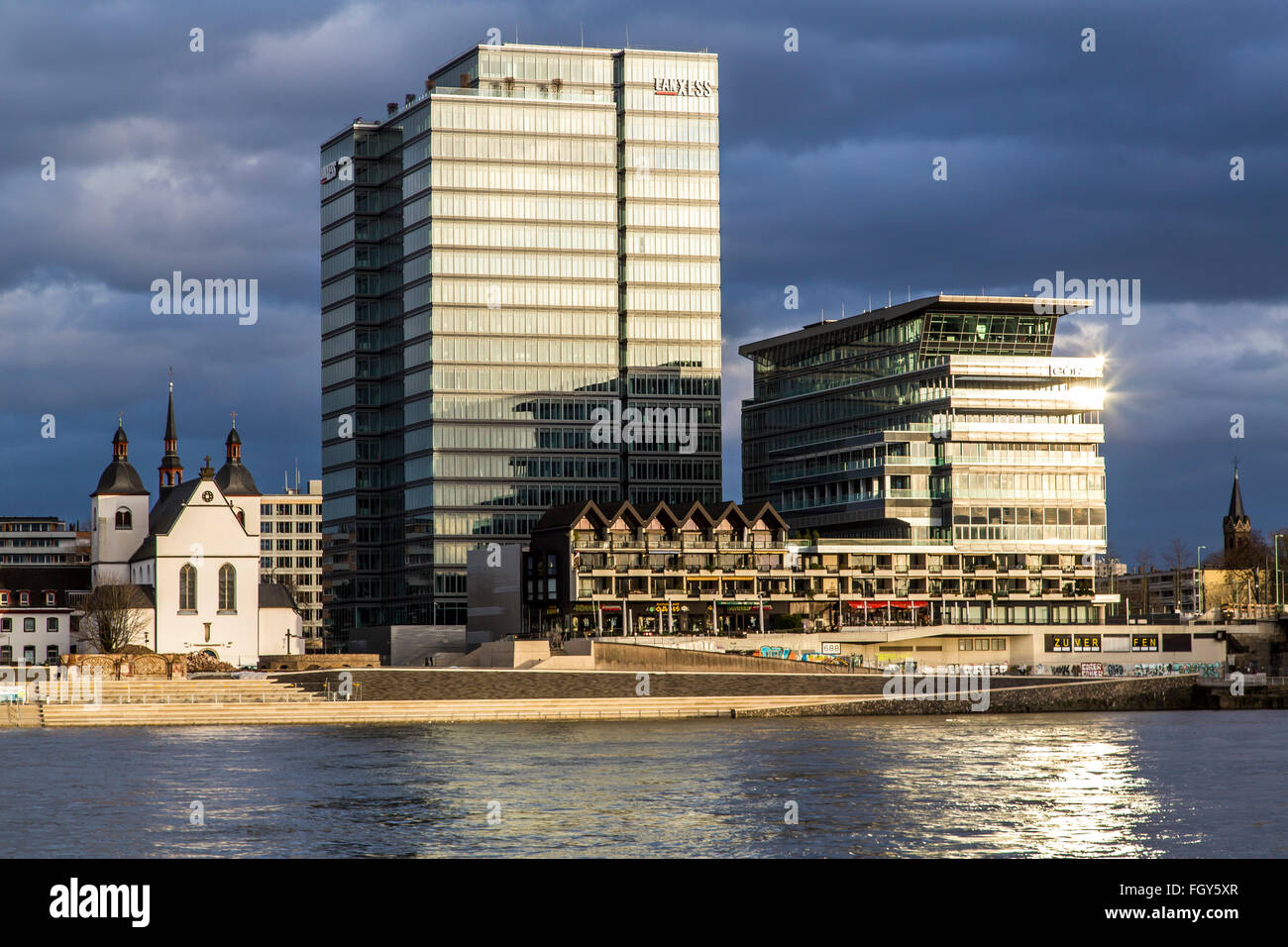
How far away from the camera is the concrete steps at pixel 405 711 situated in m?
114

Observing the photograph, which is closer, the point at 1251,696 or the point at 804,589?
the point at 1251,696

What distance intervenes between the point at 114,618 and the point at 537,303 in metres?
56.9

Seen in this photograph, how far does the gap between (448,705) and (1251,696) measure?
67.3m

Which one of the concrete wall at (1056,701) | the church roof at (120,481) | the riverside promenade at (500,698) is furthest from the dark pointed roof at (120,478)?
the concrete wall at (1056,701)

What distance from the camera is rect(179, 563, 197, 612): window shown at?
172 m

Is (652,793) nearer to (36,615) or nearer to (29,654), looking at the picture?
(29,654)

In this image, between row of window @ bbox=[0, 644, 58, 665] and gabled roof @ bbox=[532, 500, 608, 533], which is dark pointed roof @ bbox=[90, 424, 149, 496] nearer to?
row of window @ bbox=[0, 644, 58, 665]

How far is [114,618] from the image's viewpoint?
164375 mm

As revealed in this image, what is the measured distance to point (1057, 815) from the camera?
54062 millimetres

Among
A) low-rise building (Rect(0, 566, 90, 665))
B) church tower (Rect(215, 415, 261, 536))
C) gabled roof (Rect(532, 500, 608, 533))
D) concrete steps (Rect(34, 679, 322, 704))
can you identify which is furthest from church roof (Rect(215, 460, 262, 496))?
concrete steps (Rect(34, 679, 322, 704))

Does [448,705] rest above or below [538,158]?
below
